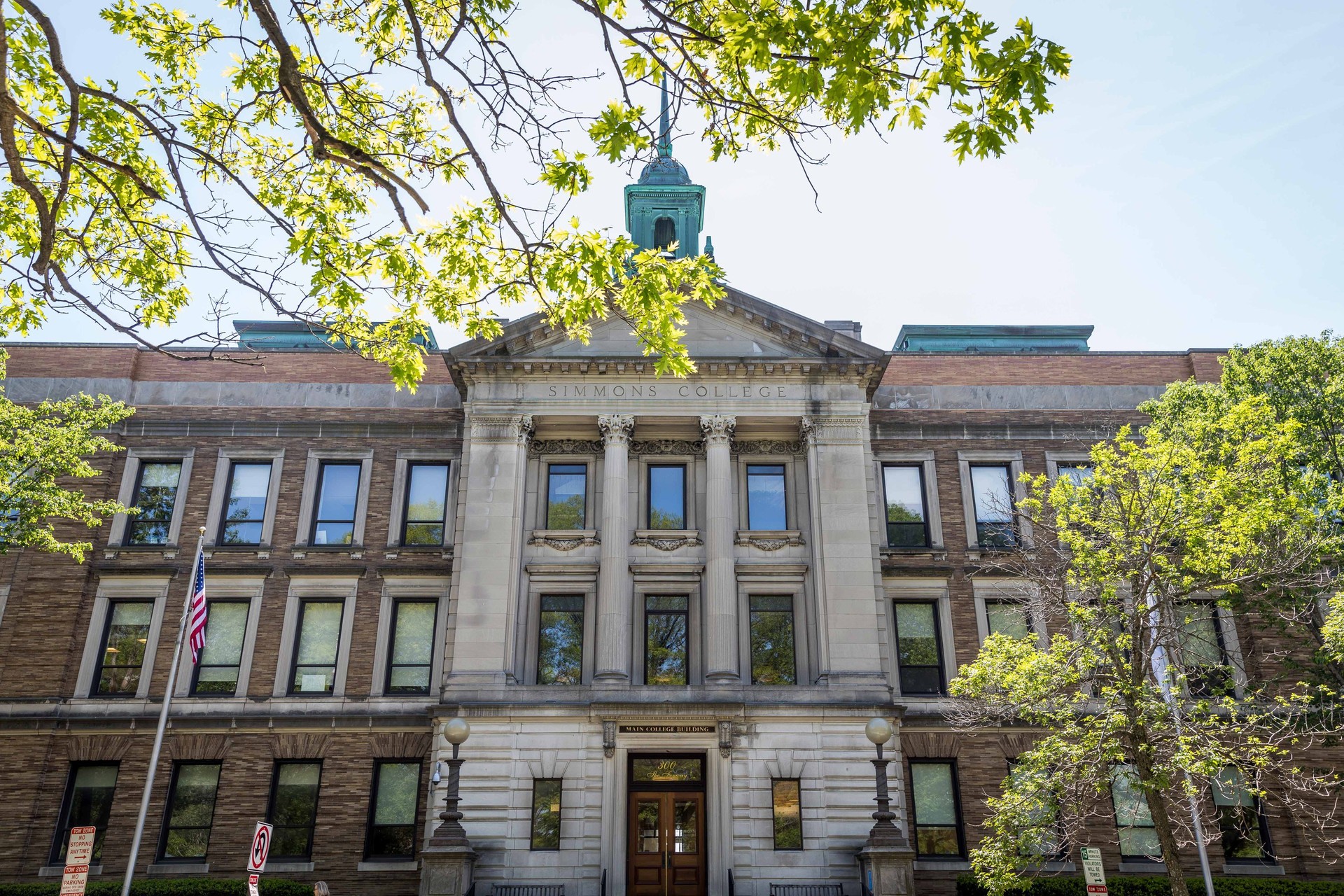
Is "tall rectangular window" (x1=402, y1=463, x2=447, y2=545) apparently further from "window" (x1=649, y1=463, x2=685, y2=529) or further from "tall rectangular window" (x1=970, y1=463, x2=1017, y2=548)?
"tall rectangular window" (x1=970, y1=463, x2=1017, y2=548)

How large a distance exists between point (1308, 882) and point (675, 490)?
19107 mm

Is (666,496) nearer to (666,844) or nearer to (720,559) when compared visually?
(720,559)

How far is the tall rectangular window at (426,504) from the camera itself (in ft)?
98.5

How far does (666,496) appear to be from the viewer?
29.9m

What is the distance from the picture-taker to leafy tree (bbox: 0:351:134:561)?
24562 millimetres

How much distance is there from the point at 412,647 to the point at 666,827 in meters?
8.77

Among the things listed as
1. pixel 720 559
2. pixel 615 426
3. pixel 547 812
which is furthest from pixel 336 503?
pixel 720 559

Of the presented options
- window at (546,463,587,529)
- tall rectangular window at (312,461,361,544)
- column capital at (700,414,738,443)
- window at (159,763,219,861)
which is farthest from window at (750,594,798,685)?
window at (159,763,219,861)

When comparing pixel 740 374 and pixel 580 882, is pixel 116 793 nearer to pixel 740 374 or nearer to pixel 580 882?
pixel 580 882

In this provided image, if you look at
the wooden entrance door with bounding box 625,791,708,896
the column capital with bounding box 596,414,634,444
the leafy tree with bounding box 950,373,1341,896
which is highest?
the column capital with bounding box 596,414,634,444

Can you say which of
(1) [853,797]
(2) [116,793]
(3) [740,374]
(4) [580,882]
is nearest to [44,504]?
(2) [116,793]

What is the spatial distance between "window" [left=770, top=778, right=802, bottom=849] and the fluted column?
9.45 feet

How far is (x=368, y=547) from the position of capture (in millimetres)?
29641

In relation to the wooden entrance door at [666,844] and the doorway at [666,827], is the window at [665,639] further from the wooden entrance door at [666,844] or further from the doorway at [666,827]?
the wooden entrance door at [666,844]
